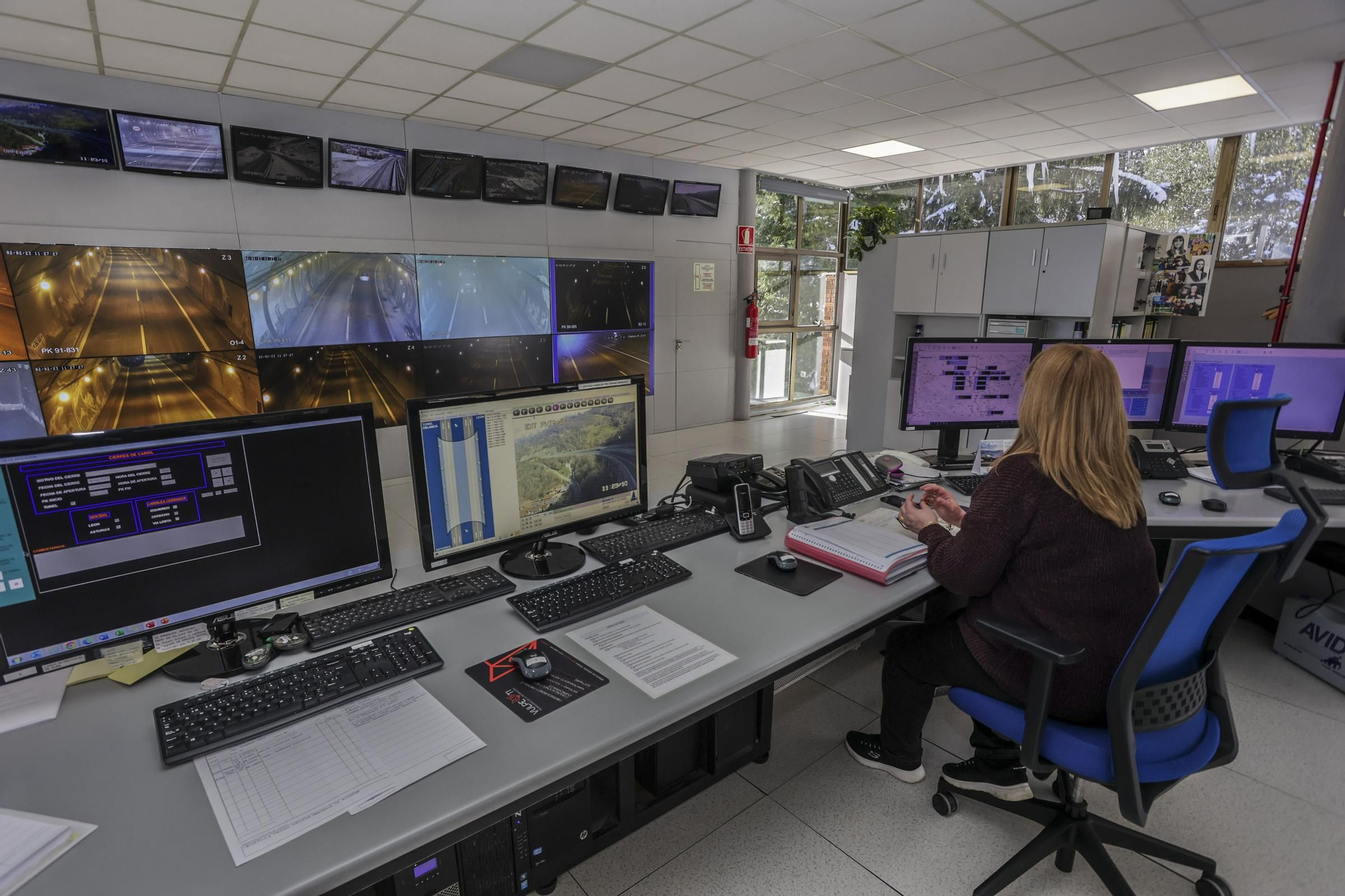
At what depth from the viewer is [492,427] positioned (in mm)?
1540

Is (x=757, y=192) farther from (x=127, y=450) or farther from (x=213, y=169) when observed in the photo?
(x=127, y=450)

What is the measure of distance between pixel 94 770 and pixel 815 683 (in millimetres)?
2202

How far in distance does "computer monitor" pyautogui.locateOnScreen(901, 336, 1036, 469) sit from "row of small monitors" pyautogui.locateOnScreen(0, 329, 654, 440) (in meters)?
1.67

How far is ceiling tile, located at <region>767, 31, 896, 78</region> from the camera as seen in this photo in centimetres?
351

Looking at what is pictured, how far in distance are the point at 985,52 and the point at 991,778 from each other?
3.81 meters

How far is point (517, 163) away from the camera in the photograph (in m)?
5.48

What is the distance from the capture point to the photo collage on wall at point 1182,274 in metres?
4.22

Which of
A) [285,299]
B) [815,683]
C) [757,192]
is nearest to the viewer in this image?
[815,683]

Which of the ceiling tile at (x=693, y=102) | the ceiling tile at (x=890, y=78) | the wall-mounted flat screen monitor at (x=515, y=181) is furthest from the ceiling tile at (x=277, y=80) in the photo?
the ceiling tile at (x=890, y=78)

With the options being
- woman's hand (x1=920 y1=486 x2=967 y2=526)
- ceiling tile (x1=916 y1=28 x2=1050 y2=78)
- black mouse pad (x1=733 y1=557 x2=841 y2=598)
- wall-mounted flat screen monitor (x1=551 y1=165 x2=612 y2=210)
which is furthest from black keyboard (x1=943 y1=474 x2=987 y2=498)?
wall-mounted flat screen monitor (x1=551 y1=165 x2=612 y2=210)

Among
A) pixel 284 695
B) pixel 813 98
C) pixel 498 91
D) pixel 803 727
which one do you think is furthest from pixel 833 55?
pixel 284 695

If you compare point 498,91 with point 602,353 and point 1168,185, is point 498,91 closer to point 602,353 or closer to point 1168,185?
point 602,353

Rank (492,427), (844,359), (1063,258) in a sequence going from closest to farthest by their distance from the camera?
(492,427) < (1063,258) < (844,359)

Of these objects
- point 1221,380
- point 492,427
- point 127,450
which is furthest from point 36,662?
point 1221,380
